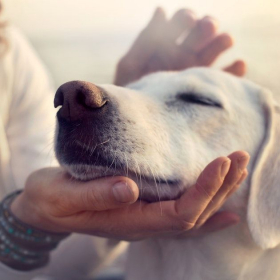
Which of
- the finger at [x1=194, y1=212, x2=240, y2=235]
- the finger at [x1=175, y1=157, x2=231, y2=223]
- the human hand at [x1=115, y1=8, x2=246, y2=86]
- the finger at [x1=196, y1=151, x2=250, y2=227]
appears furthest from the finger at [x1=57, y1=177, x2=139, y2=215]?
the human hand at [x1=115, y1=8, x2=246, y2=86]

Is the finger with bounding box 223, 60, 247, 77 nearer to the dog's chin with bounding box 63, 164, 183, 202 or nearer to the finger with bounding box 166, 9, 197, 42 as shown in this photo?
the finger with bounding box 166, 9, 197, 42

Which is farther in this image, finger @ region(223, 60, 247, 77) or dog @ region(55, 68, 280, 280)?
finger @ region(223, 60, 247, 77)

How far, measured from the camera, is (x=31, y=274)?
144 cm

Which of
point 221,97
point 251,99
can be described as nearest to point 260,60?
point 251,99

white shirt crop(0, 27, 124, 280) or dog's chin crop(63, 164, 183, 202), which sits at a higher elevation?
dog's chin crop(63, 164, 183, 202)

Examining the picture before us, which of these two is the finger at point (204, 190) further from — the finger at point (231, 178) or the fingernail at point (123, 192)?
the fingernail at point (123, 192)

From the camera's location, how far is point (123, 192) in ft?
3.02

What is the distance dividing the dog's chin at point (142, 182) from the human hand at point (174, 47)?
36.8 inches

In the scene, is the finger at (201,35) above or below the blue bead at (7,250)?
above

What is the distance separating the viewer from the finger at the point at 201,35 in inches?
72.5

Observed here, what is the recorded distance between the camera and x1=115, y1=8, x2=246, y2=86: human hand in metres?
1.89

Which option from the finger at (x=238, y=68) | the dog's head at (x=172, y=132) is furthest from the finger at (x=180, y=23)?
the dog's head at (x=172, y=132)

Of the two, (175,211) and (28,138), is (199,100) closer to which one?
(175,211)

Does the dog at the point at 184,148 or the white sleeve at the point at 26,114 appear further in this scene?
the white sleeve at the point at 26,114
